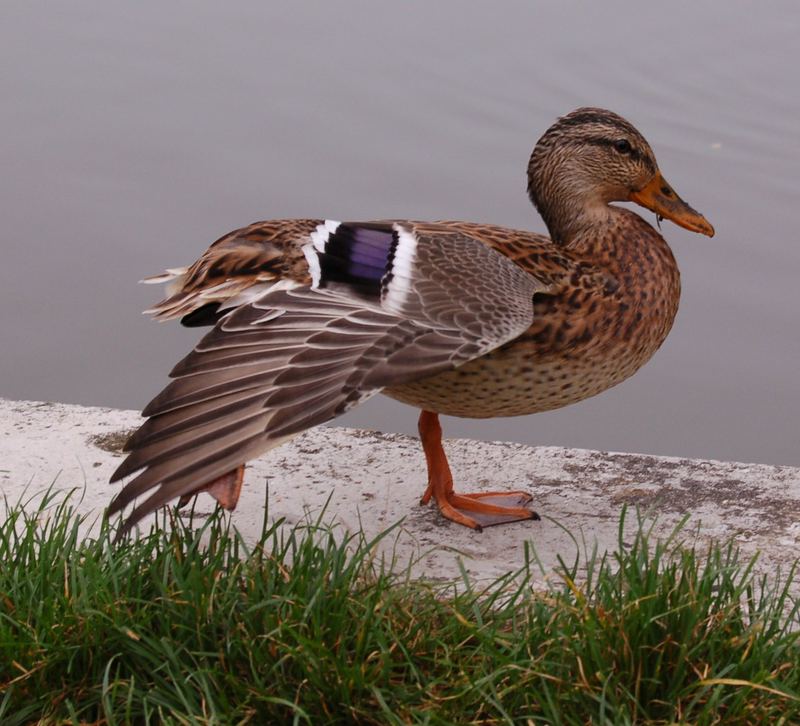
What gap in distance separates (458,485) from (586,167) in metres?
1.09

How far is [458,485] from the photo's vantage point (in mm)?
4438

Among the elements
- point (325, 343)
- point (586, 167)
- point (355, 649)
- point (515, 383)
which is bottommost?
point (355, 649)

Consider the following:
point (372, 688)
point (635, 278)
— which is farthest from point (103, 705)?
point (635, 278)

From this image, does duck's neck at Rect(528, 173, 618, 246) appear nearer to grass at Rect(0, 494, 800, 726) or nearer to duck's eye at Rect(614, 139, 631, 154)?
duck's eye at Rect(614, 139, 631, 154)

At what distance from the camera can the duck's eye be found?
4.02 m

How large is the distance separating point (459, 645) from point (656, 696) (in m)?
0.42

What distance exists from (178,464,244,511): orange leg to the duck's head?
158 cm

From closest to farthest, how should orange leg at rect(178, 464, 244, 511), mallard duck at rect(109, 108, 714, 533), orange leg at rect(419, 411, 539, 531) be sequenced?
orange leg at rect(178, 464, 244, 511) → mallard duck at rect(109, 108, 714, 533) → orange leg at rect(419, 411, 539, 531)

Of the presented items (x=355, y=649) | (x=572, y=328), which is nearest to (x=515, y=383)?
(x=572, y=328)

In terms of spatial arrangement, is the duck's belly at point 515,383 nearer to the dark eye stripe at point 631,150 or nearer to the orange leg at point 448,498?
the orange leg at point 448,498

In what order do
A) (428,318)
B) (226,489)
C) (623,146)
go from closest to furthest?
(226,489)
(428,318)
(623,146)

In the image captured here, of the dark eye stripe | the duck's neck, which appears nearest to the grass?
the duck's neck

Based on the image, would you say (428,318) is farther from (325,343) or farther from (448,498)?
(448,498)

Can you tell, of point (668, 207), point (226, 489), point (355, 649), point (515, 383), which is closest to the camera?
point (226, 489)
